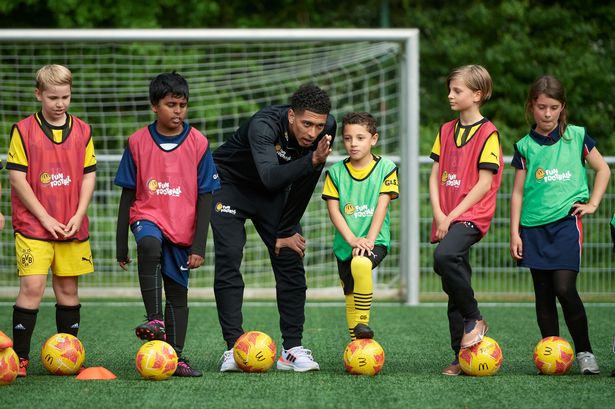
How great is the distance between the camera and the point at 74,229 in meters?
6.41

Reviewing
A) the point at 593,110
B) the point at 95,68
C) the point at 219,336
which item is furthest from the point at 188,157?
the point at 593,110

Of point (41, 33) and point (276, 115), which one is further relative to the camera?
point (41, 33)

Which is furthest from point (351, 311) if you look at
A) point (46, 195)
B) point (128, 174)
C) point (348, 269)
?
point (46, 195)

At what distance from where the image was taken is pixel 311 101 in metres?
5.96

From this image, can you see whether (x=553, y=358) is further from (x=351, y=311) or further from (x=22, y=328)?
(x=22, y=328)

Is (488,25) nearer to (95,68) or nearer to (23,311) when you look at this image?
(95,68)

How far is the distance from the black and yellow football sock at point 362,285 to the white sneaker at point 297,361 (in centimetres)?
38

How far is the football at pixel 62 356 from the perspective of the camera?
6.18 m

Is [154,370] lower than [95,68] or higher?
lower

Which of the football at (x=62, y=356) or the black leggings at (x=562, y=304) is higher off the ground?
the black leggings at (x=562, y=304)

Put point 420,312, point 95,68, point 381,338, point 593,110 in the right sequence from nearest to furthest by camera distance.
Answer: point 381,338 → point 420,312 → point 95,68 → point 593,110

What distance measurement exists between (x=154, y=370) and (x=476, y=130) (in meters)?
2.37

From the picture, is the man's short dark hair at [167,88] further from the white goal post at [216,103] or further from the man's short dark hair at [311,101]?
the white goal post at [216,103]

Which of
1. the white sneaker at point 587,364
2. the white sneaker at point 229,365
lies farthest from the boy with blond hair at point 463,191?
the white sneaker at point 229,365
